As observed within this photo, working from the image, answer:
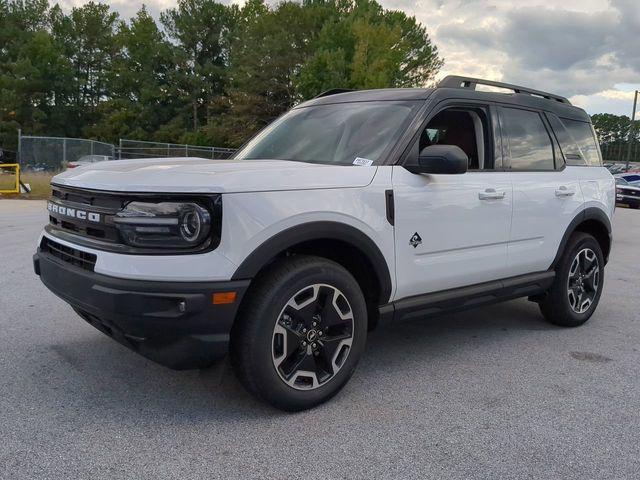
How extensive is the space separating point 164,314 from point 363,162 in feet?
4.99

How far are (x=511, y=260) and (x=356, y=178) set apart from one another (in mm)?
1644

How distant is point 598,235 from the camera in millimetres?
5324

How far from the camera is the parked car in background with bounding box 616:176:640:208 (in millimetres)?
22812

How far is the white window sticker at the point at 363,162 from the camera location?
3475mm

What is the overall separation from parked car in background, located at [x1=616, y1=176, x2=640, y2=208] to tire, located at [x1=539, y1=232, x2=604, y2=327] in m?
19.7

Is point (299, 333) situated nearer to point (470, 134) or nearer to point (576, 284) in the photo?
point (470, 134)

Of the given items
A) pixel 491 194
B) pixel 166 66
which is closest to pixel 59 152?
pixel 491 194

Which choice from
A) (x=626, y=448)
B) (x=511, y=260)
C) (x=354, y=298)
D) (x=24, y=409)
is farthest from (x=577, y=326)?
(x=24, y=409)

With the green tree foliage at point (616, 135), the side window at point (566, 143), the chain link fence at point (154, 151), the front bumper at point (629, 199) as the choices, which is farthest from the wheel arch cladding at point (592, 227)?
the green tree foliage at point (616, 135)

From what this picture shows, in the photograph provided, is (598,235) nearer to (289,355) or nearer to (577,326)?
(577,326)

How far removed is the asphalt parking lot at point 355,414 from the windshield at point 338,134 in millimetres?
1461

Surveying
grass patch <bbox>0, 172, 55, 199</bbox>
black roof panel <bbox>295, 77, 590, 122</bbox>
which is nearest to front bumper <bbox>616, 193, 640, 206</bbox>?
black roof panel <bbox>295, 77, 590, 122</bbox>

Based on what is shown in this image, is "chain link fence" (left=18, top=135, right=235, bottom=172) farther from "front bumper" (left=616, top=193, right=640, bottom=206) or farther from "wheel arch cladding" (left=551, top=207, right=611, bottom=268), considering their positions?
"wheel arch cladding" (left=551, top=207, right=611, bottom=268)

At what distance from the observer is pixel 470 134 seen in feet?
14.1
